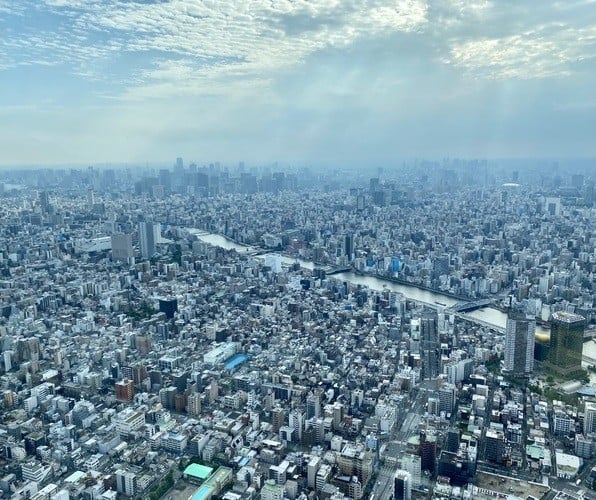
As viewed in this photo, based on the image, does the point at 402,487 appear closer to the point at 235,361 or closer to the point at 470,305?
the point at 235,361

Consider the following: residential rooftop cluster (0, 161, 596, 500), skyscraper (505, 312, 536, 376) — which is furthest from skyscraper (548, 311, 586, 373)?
skyscraper (505, 312, 536, 376)

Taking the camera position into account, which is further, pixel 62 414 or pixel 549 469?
pixel 62 414

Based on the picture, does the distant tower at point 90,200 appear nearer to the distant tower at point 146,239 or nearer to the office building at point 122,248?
the distant tower at point 146,239

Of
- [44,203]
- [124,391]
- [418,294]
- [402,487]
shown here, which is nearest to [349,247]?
[418,294]

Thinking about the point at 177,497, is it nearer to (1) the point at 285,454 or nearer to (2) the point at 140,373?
(1) the point at 285,454

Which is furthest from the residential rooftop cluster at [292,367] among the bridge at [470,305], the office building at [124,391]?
the bridge at [470,305]

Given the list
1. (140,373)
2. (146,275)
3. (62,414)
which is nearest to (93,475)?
(62,414)
